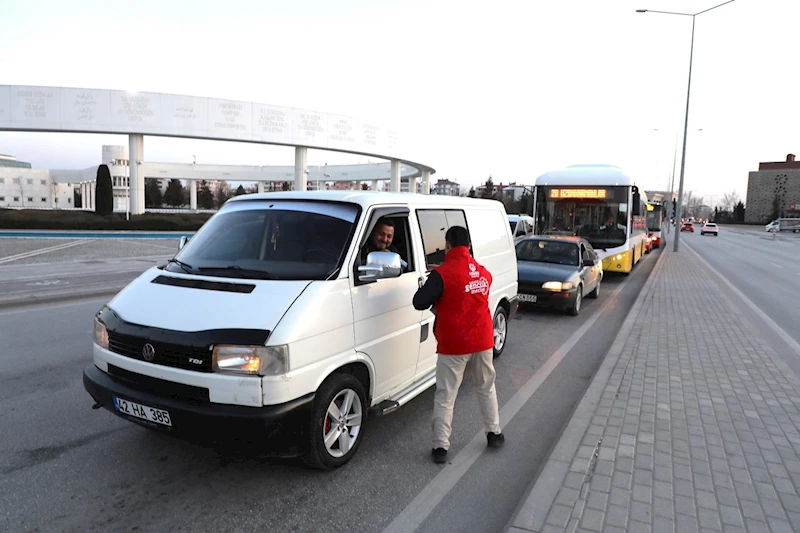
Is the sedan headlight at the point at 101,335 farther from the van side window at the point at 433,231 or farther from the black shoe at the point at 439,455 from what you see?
the van side window at the point at 433,231

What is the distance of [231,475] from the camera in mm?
3789

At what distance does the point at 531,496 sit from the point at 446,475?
75 cm

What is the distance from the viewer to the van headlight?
3.26 meters

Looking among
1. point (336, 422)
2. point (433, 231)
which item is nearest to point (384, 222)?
Result: point (433, 231)

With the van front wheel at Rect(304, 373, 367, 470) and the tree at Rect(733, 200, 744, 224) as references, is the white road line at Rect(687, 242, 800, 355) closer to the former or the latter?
the van front wheel at Rect(304, 373, 367, 470)

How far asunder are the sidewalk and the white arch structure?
111 feet

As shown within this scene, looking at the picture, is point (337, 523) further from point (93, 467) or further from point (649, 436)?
point (649, 436)

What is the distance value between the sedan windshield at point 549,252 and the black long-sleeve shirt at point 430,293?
7.99 m

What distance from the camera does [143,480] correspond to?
3.67 metres

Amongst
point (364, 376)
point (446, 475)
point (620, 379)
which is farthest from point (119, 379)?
point (620, 379)

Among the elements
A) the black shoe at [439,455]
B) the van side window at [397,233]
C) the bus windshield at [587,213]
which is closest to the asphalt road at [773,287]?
the bus windshield at [587,213]

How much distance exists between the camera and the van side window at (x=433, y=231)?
5026 millimetres

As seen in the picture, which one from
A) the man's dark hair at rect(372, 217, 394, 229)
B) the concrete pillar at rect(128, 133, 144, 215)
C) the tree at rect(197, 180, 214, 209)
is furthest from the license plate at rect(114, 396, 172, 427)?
the tree at rect(197, 180, 214, 209)

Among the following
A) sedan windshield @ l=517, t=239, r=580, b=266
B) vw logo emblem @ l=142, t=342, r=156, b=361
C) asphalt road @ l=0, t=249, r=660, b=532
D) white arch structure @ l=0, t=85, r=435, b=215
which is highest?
white arch structure @ l=0, t=85, r=435, b=215
